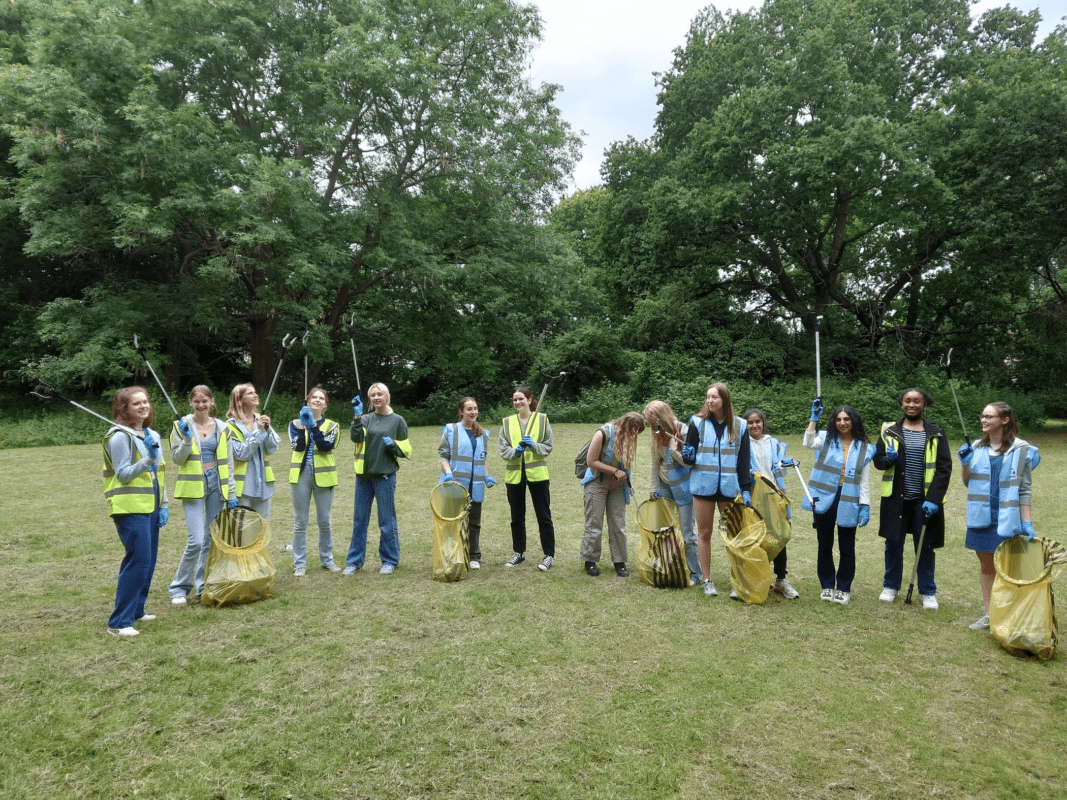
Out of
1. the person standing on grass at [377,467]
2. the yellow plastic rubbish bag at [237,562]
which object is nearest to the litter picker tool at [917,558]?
the person standing on grass at [377,467]

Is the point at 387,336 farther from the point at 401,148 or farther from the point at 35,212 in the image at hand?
the point at 35,212

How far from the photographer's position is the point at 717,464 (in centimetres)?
528

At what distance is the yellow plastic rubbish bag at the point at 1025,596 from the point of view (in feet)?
13.5

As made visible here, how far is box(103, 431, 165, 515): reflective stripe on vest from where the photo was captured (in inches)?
171

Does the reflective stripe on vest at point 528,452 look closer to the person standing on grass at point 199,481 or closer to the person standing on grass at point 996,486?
the person standing on grass at point 199,481

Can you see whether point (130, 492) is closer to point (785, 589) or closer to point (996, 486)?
point (785, 589)

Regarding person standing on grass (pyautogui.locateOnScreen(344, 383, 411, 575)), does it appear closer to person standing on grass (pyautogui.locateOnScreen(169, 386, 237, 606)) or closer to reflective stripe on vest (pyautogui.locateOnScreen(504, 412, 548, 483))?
reflective stripe on vest (pyautogui.locateOnScreen(504, 412, 548, 483))

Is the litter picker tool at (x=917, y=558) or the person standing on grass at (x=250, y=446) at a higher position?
the person standing on grass at (x=250, y=446)

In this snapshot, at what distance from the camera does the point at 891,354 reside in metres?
22.2

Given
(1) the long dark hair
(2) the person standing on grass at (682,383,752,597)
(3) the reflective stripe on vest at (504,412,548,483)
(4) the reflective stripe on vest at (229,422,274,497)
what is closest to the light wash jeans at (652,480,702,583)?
(2) the person standing on grass at (682,383,752,597)

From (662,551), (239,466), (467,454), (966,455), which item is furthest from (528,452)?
(966,455)

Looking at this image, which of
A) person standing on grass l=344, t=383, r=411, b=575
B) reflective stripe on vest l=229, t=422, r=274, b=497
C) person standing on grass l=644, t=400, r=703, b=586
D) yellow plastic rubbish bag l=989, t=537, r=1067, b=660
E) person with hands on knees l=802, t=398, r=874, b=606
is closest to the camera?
yellow plastic rubbish bag l=989, t=537, r=1067, b=660

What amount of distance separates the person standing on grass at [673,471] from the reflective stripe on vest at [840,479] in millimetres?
1027

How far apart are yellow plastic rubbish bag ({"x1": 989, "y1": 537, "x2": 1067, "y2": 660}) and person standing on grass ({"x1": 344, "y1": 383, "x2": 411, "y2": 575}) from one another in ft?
15.5
